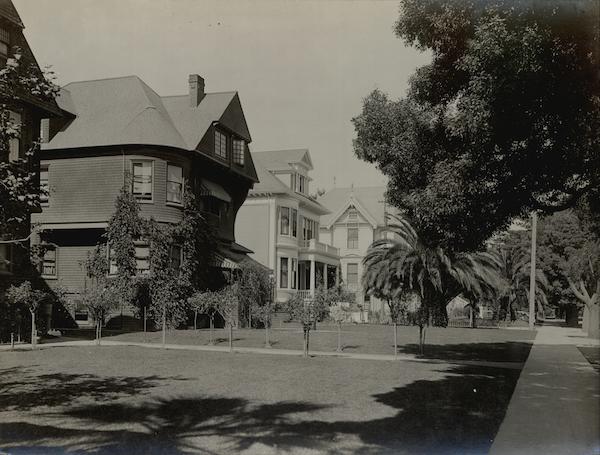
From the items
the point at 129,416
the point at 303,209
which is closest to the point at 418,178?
the point at 129,416

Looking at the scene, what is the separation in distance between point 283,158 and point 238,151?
12.9 metres

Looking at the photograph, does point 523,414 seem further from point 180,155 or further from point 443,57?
point 180,155

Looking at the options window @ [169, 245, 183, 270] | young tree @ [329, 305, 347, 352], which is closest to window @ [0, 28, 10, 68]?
window @ [169, 245, 183, 270]

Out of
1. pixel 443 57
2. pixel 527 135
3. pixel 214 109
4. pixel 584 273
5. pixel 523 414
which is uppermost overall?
pixel 214 109

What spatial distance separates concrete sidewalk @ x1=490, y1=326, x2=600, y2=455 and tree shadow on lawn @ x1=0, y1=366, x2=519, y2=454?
0.90 ft

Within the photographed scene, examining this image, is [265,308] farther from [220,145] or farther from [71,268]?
[220,145]

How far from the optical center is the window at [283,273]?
41.4 metres

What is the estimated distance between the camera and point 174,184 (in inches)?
1100

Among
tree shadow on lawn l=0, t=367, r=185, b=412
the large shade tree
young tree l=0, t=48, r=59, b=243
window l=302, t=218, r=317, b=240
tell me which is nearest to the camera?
young tree l=0, t=48, r=59, b=243

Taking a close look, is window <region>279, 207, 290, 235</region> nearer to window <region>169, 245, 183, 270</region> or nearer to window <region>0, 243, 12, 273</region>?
window <region>169, 245, 183, 270</region>

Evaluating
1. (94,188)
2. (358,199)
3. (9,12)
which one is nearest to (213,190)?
(94,188)

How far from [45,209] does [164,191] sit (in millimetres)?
5421

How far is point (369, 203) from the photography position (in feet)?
203

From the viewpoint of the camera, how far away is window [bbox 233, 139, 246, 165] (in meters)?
33.1
